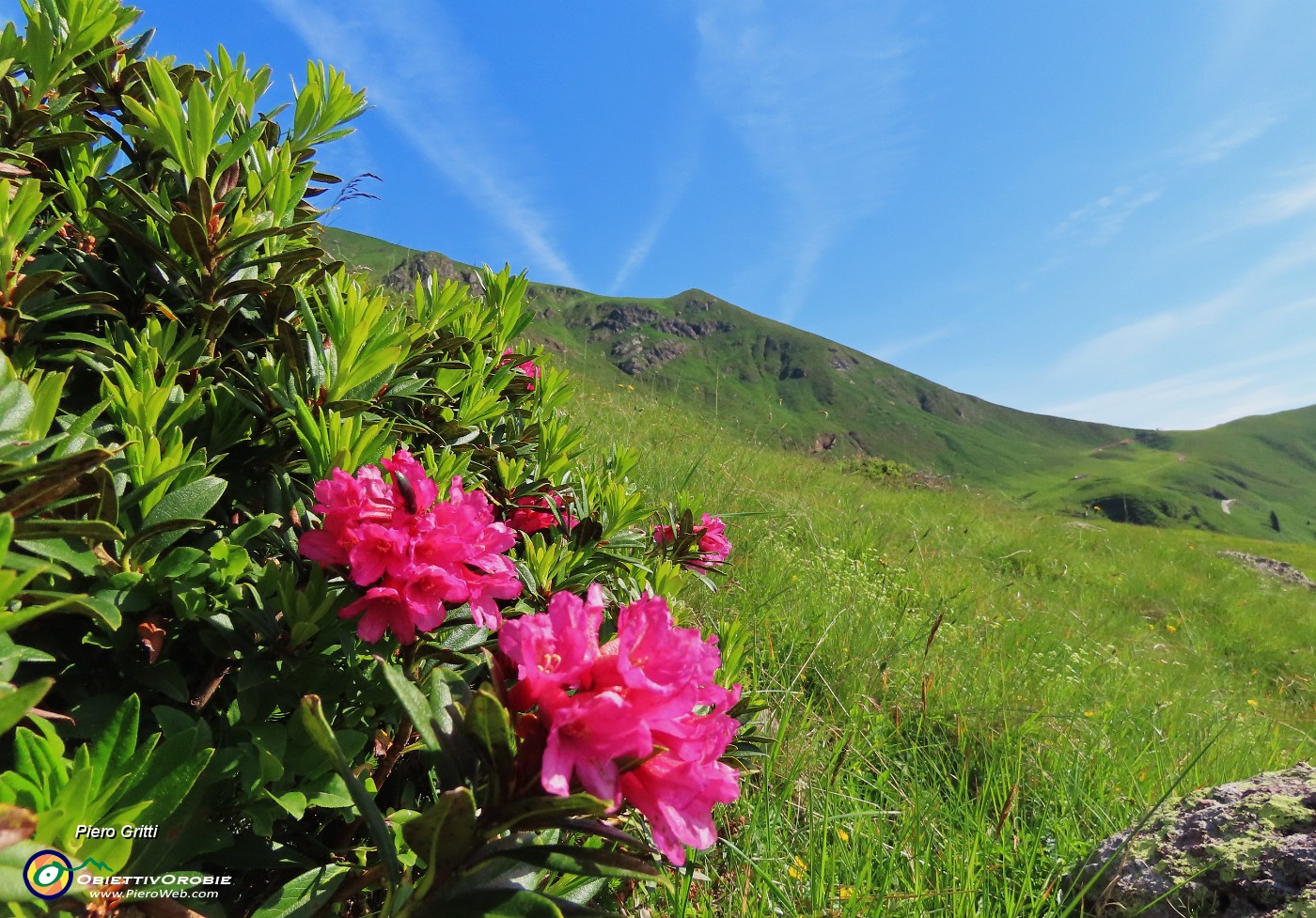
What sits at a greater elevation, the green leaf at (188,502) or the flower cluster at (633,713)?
the green leaf at (188,502)

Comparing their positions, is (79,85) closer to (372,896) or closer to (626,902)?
(372,896)

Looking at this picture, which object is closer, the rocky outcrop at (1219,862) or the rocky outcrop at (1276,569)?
the rocky outcrop at (1219,862)

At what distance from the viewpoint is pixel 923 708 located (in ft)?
7.24

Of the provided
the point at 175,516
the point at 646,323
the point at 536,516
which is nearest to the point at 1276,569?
the point at 536,516

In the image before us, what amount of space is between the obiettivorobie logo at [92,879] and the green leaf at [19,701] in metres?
0.20

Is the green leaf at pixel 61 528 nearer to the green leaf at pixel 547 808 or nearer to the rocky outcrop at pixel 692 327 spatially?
the green leaf at pixel 547 808

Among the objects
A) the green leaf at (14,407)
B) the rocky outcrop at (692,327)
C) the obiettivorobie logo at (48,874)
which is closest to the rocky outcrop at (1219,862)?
the obiettivorobie logo at (48,874)

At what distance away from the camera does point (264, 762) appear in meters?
0.94

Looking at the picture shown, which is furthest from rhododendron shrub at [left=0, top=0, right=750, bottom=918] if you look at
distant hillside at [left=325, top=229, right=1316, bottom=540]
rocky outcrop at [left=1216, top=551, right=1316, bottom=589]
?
distant hillside at [left=325, top=229, right=1316, bottom=540]

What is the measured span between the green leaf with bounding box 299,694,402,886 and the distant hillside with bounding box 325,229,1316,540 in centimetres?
6233

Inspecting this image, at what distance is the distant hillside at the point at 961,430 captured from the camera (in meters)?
78.2

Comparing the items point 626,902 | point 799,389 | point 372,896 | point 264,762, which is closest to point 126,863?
point 264,762

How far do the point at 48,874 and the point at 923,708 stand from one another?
222cm

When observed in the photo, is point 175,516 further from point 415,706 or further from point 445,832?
point 445,832
